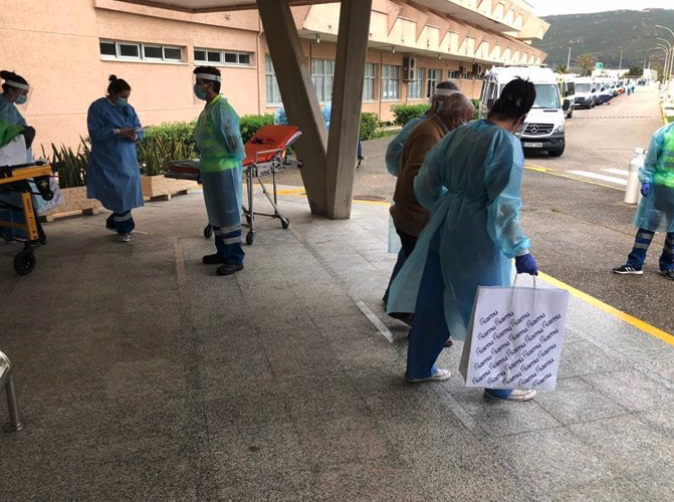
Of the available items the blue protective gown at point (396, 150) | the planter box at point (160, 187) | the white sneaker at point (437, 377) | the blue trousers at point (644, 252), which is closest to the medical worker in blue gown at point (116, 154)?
the planter box at point (160, 187)

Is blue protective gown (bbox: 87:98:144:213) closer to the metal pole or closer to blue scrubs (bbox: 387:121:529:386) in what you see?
the metal pole

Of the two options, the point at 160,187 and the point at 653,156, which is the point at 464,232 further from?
the point at 160,187

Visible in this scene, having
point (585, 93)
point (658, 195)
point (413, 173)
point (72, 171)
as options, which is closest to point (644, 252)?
point (658, 195)

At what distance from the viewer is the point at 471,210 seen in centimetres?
304

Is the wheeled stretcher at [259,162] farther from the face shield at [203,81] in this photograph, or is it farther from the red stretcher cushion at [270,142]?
the face shield at [203,81]

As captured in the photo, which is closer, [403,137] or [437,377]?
[437,377]

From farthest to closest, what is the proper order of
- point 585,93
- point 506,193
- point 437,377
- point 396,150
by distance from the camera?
point 585,93, point 396,150, point 437,377, point 506,193

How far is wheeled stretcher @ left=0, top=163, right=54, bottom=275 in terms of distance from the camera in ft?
17.6

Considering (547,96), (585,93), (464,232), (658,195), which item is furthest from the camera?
(585,93)

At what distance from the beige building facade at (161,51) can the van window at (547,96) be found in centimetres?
744

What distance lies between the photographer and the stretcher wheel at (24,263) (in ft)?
18.2

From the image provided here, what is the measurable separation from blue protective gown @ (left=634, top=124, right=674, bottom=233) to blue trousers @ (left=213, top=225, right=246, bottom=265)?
4.07 m

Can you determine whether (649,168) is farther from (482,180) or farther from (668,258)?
(482,180)

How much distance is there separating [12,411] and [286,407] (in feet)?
4.79
